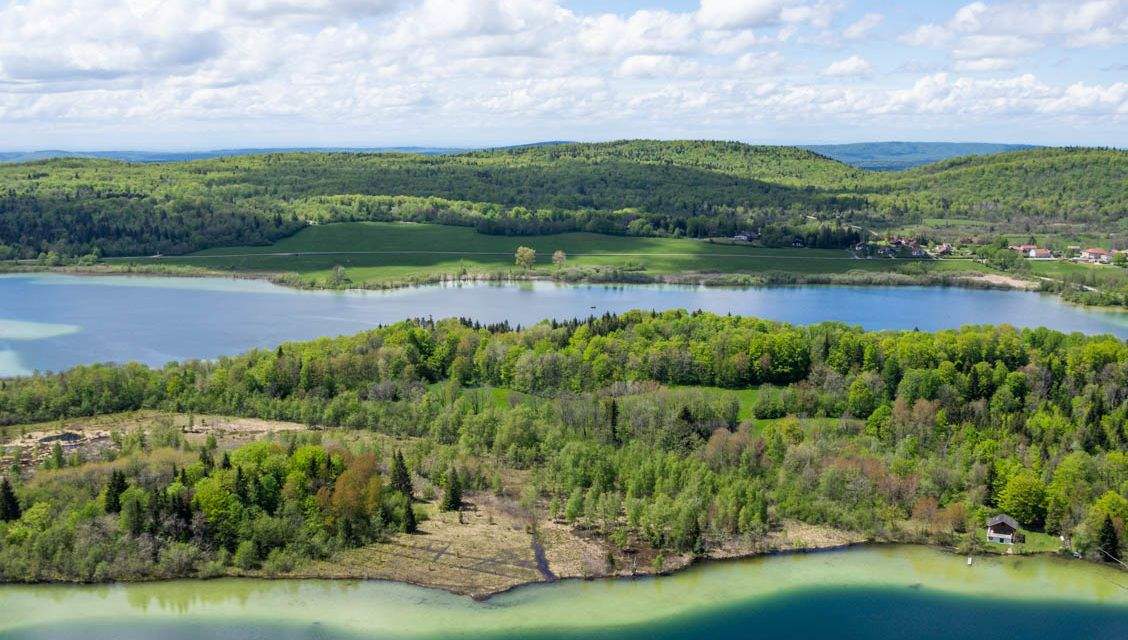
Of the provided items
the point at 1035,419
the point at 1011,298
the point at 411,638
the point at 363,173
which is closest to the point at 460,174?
the point at 363,173

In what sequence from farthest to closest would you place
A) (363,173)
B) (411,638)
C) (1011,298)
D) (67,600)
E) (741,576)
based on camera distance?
(363,173) → (1011,298) → (741,576) → (67,600) → (411,638)

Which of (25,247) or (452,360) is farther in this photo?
(25,247)

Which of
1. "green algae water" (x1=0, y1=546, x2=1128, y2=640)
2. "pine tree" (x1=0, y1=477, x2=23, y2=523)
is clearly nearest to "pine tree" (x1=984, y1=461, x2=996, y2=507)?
"green algae water" (x1=0, y1=546, x2=1128, y2=640)

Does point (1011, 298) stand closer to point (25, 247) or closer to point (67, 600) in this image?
point (67, 600)

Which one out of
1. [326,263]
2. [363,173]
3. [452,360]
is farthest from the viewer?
[363,173]

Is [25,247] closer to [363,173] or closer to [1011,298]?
[363,173]

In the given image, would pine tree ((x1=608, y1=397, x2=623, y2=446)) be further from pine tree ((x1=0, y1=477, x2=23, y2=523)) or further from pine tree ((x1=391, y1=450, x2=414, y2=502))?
pine tree ((x1=0, y1=477, x2=23, y2=523))
